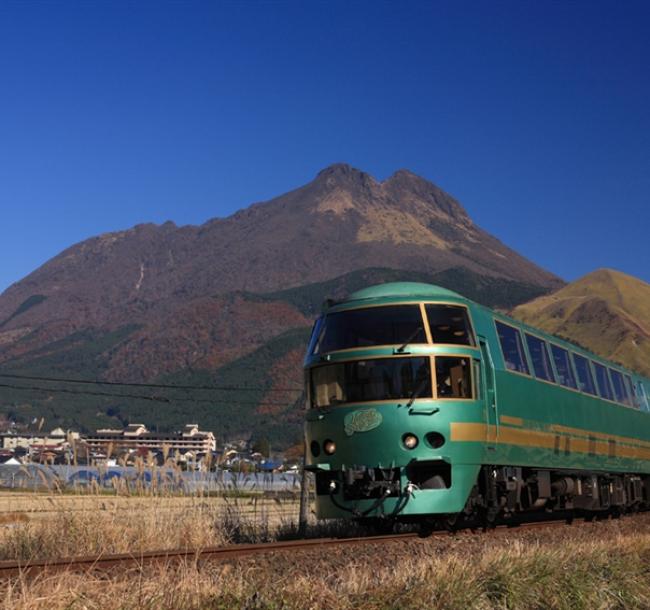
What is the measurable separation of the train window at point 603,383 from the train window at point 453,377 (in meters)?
8.03

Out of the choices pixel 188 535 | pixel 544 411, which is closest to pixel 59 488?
pixel 188 535

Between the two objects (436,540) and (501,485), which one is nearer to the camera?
(436,540)

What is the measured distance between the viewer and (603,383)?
21922 mm

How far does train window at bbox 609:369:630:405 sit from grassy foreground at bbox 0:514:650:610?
10062 millimetres

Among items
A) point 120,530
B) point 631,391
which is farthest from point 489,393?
point 631,391

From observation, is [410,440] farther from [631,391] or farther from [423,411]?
[631,391]

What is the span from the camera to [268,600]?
770 centimetres

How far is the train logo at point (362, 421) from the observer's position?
14.0 metres

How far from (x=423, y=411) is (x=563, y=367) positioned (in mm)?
6119

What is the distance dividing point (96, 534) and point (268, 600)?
5.91 meters

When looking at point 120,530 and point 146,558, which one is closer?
point 146,558

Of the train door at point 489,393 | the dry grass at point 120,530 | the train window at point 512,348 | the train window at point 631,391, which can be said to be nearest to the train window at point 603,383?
the train window at point 631,391

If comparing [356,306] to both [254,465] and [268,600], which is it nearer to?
[254,465]

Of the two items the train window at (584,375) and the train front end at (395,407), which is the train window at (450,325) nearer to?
the train front end at (395,407)
